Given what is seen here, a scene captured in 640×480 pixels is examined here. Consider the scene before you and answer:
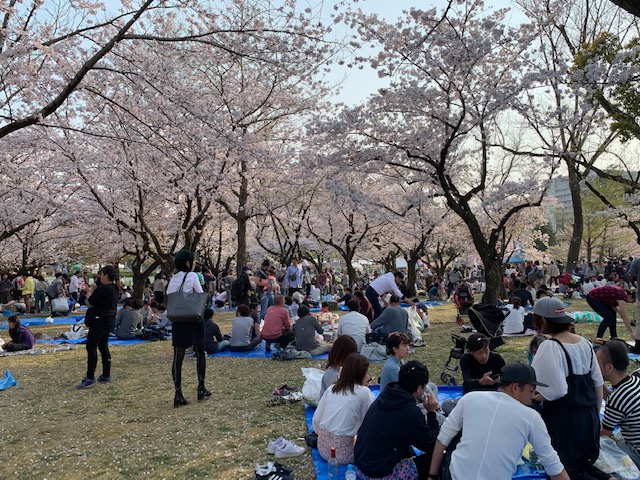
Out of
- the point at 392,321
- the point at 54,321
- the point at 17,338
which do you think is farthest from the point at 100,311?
the point at 54,321

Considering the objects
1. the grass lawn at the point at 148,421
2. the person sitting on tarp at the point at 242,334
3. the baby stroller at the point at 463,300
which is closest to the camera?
the grass lawn at the point at 148,421

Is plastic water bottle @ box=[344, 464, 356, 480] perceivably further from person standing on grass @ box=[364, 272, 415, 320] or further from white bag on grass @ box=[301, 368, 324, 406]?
person standing on grass @ box=[364, 272, 415, 320]

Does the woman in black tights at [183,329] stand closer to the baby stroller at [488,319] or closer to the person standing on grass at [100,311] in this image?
the person standing on grass at [100,311]

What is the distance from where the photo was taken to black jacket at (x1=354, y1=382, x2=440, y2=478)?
3416 mm

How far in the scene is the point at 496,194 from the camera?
51.2ft

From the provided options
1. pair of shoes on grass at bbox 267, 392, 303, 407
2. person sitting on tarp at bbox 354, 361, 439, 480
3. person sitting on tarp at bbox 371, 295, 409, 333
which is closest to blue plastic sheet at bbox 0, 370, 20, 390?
pair of shoes on grass at bbox 267, 392, 303, 407

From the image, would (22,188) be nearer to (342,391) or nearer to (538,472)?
(342,391)

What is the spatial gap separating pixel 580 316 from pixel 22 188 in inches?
643

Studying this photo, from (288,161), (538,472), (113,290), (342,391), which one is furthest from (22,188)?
(538,472)

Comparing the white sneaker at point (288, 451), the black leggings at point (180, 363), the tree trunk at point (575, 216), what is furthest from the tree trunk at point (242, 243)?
the white sneaker at point (288, 451)

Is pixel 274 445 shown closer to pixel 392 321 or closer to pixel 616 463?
pixel 616 463

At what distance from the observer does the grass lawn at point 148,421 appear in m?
4.39

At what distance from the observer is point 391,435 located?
135 inches

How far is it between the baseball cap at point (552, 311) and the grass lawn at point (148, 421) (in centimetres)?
218
